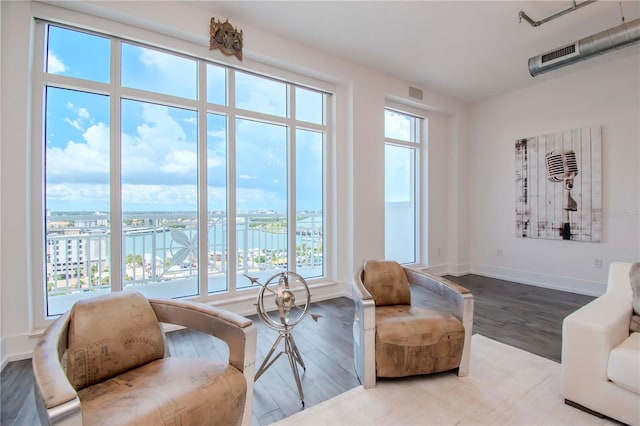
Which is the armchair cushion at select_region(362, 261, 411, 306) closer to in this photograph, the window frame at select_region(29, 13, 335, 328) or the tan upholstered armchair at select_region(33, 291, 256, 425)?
the tan upholstered armchair at select_region(33, 291, 256, 425)

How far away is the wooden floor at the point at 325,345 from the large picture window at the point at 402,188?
128cm

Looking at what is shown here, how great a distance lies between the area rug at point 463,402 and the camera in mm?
1598

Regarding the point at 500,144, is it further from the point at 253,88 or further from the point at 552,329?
the point at 253,88

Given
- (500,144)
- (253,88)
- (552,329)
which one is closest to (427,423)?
(552,329)

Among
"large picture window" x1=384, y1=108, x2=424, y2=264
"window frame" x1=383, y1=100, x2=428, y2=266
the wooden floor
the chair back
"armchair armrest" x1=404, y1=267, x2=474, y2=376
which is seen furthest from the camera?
"window frame" x1=383, y1=100, x2=428, y2=266

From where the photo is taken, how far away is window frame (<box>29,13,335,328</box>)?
94.4 inches

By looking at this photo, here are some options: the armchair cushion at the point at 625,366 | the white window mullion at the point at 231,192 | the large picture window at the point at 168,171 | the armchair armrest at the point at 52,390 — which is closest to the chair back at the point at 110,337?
the armchair armrest at the point at 52,390

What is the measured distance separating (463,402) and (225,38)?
3.70 meters

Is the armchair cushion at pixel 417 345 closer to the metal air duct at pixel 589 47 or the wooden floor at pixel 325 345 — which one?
the wooden floor at pixel 325 345

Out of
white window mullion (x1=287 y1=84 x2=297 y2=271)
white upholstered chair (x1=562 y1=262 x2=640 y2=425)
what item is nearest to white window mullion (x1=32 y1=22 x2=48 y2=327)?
white window mullion (x1=287 y1=84 x2=297 y2=271)

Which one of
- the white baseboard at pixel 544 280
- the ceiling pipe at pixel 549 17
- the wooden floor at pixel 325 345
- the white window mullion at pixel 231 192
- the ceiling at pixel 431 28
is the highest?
the ceiling at pixel 431 28

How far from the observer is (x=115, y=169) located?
8.89 feet

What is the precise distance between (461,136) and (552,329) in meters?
3.64

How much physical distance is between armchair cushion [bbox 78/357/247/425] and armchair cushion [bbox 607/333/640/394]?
6.30 feet
